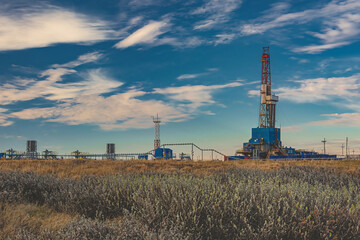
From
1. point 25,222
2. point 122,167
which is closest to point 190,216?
point 25,222

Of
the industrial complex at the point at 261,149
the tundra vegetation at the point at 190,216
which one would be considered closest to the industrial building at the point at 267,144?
the industrial complex at the point at 261,149

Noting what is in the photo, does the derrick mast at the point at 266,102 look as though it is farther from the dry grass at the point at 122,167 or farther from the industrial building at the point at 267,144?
the dry grass at the point at 122,167

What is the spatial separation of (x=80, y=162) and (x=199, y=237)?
16.7m

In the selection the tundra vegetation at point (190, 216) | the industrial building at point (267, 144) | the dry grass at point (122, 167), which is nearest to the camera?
the tundra vegetation at point (190, 216)

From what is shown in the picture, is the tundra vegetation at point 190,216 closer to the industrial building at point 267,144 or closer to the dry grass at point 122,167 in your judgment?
the dry grass at point 122,167

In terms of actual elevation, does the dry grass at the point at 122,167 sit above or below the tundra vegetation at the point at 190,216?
below

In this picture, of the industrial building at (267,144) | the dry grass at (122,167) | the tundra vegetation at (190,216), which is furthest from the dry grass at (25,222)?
the industrial building at (267,144)

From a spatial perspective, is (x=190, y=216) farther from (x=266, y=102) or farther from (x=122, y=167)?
(x=266, y=102)

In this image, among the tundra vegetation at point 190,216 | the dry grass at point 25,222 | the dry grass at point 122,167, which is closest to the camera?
the tundra vegetation at point 190,216

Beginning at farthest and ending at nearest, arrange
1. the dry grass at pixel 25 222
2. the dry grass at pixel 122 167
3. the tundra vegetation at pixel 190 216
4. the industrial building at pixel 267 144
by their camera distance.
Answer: the industrial building at pixel 267 144
the dry grass at pixel 122 167
the dry grass at pixel 25 222
the tundra vegetation at pixel 190 216

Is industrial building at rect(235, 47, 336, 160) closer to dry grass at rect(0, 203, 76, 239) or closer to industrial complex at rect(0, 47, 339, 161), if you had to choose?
industrial complex at rect(0, 47, 339, 161)

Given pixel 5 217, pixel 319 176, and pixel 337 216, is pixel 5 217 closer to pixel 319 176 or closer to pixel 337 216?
pixel 337 216

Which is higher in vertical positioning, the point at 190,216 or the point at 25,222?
the point at 190,216

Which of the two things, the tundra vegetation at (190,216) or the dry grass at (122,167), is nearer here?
the tundra vegetation at (190,216)
